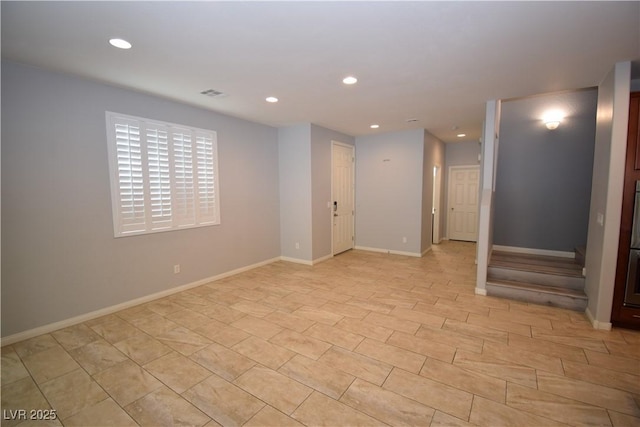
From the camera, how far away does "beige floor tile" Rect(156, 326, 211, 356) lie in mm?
2660

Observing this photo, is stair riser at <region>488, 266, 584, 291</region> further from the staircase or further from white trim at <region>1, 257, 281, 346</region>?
white trim at <region>1, 257, 281, 346</region>

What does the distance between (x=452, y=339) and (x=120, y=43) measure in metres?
4.03

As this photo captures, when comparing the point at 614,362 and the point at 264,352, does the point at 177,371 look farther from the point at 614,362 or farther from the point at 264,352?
the point at 614,362

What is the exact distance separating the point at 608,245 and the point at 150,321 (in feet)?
16.4

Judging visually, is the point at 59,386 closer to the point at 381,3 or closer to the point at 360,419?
the point at 360,419

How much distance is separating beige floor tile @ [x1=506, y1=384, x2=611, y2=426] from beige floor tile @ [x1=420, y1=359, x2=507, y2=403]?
0.24 feet

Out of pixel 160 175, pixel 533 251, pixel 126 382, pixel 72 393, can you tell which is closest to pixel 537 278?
pixel 533 251

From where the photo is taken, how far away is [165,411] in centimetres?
192

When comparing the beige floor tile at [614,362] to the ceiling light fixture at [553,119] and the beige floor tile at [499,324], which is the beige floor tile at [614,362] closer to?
the beige floor tile at [499,324]

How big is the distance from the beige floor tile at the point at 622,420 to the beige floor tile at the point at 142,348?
3.43m

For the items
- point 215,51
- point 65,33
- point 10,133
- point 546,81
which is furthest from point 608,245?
point 10,133

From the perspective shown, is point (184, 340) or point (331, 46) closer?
point (331, 46)

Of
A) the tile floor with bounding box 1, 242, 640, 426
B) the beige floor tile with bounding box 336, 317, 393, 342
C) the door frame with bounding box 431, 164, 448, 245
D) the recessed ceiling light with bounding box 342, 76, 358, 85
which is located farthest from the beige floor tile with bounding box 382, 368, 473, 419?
the door frame with bounding box 431, 164, 448, 245

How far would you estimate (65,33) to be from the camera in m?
2.18
